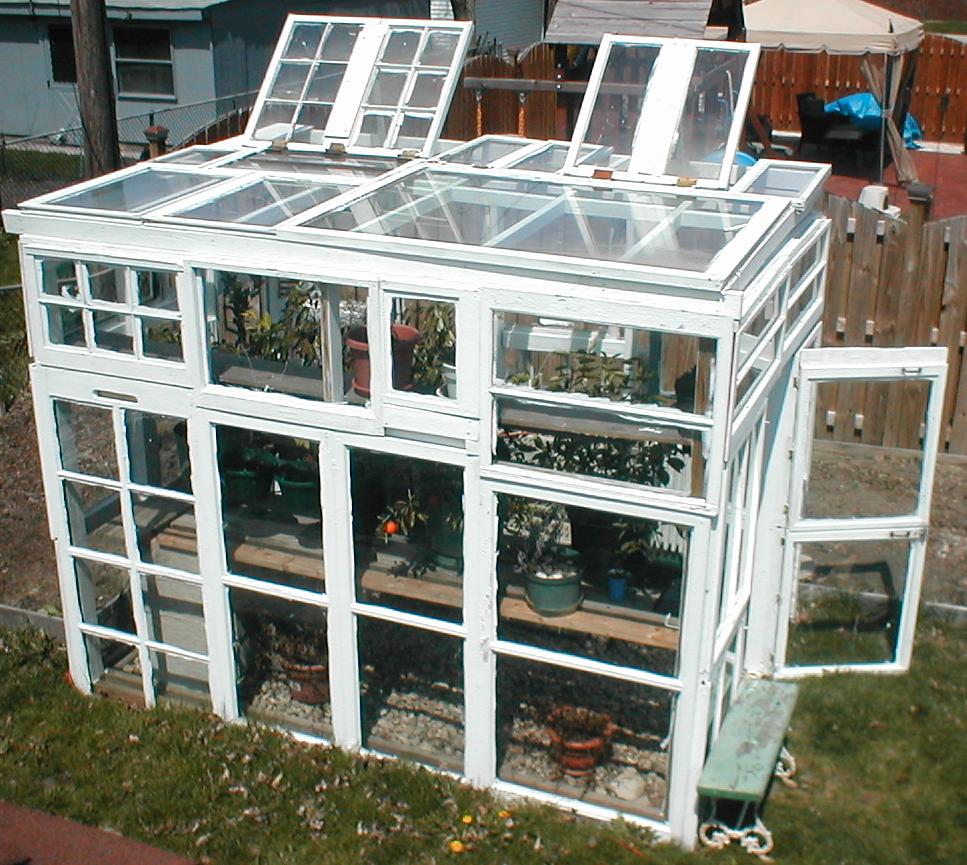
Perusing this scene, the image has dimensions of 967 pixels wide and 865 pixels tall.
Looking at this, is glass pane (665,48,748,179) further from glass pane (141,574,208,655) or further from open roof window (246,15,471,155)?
glass pane (141,574,208,655)

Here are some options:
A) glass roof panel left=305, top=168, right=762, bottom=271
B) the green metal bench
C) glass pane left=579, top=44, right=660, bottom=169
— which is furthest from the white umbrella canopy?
the green metal bench

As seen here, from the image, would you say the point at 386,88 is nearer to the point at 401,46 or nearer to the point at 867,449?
Result: the point at 401,46

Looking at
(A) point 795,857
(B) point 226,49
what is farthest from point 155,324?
(B) point 226,49

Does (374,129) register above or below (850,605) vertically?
above

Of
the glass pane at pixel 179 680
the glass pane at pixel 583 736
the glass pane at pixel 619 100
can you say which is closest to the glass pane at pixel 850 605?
the glass pane at pixel 583 736

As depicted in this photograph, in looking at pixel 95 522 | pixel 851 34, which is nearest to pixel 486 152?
pixel 95 522

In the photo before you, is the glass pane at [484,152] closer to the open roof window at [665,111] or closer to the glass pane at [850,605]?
the open roof window at [665,111]

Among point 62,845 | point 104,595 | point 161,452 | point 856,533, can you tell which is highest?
point 161,452
